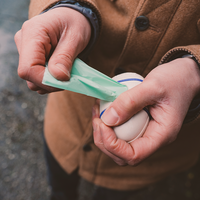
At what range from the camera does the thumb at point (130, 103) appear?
43 cm

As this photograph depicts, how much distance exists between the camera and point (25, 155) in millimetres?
1338

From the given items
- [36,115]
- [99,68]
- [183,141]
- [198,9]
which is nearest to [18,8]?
[36,115]

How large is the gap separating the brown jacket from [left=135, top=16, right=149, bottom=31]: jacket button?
0.01 meters

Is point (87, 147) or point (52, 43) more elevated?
point (52, 43)

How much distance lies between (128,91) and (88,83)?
4.4 inches

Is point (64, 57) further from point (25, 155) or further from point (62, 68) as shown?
point (25, 155)

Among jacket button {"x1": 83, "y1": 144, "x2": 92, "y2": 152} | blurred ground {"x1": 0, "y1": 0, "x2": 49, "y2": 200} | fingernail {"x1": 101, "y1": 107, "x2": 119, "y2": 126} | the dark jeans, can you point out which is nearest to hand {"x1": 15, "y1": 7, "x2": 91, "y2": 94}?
fingernail {"x1": 101, "y1": 107, "x2": 119, "y2": 126}

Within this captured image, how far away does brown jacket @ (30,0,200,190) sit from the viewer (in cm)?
51

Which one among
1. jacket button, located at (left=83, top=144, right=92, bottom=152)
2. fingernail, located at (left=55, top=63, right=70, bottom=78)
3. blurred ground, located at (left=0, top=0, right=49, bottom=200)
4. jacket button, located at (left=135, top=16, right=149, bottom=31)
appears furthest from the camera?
blurred ground, located at (left=0, top=0, right=49, bottom=200)

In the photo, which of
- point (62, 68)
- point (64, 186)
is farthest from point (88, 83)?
point (64, 186)

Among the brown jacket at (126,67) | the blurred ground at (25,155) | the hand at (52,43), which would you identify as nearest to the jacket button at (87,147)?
the brown jacket at (126,67)

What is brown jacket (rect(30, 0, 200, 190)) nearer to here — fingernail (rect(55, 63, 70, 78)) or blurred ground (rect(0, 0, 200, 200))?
fingernail (rect(55, 63, 70, 78))

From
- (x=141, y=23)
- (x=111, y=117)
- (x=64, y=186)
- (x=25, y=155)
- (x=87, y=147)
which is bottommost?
(x=25, y=155)

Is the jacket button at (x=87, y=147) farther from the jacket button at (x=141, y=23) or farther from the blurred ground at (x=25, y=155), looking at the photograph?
the blurred ground at (x=25, y=155)
